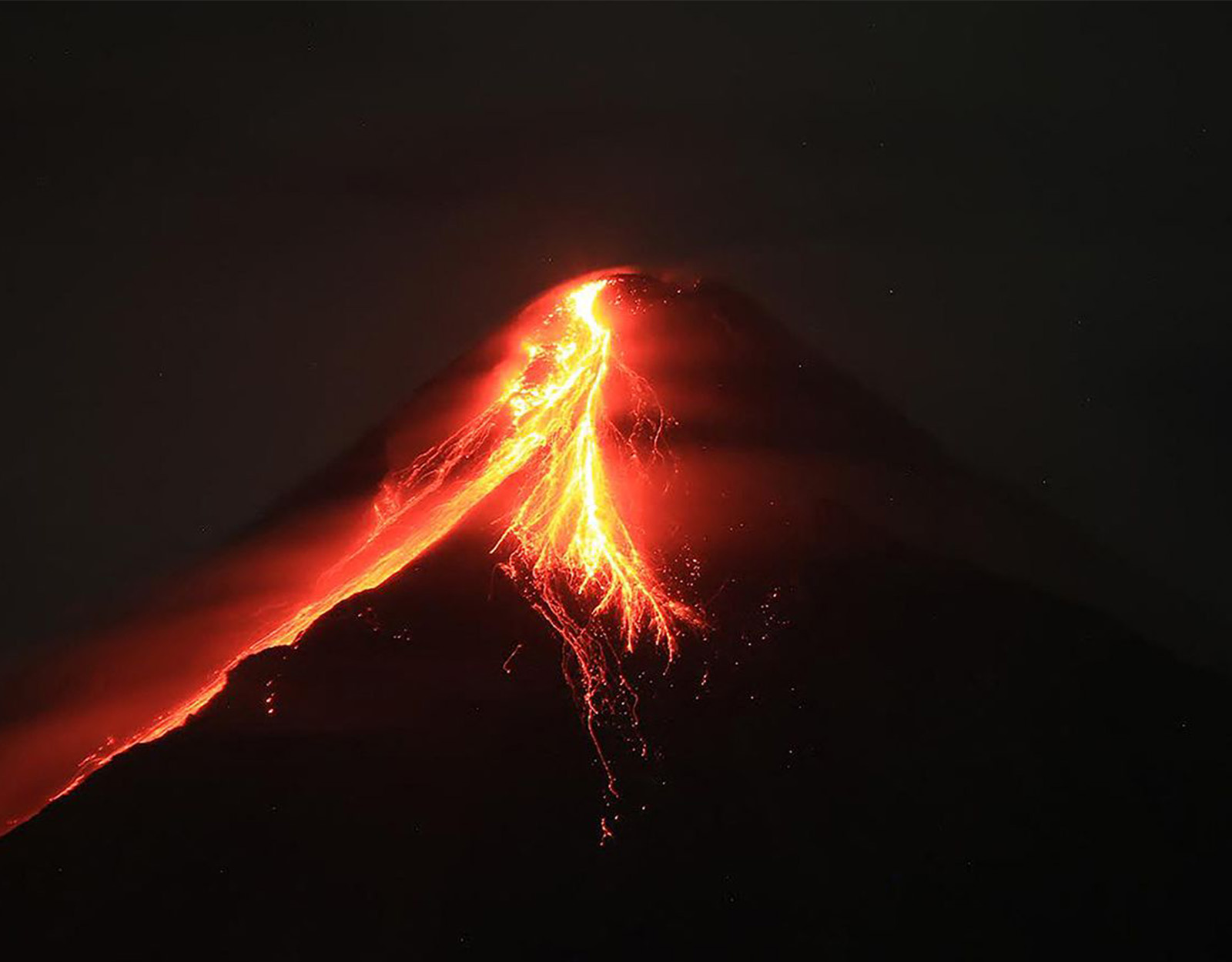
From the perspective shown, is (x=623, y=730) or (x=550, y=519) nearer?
(x=623, y=730)

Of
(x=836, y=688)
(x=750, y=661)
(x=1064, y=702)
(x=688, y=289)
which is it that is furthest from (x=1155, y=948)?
(x=688, y=289)

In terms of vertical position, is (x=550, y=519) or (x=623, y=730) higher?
(x=550, y=519)

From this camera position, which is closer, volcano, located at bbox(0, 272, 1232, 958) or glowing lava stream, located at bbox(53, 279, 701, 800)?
volcano, located at bbox(0, 272, 1232, 958)

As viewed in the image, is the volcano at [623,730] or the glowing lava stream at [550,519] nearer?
the volcano at [623,730]

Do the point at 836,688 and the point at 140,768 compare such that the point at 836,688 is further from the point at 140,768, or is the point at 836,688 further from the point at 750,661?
the point at 140,768
